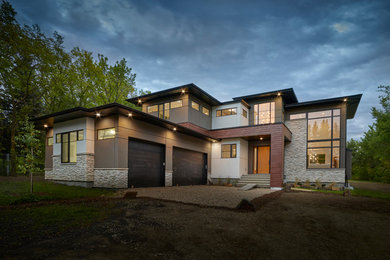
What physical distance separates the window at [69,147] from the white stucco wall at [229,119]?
449 inches

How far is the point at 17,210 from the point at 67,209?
1.23 m

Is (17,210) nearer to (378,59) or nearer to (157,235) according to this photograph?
(157,235)

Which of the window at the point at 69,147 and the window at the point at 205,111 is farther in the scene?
the window at the point at 205,111

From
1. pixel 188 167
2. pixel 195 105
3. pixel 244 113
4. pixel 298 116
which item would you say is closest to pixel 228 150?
pixel 244 113

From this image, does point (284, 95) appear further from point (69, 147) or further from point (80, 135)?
point (69, 147)

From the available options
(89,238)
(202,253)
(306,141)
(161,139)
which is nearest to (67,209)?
(89,238)

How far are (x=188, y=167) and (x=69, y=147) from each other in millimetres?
8334

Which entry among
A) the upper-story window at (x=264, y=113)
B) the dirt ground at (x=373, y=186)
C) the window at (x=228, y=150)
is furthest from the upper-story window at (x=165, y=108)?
the dirt ground at (x=373, y=186)

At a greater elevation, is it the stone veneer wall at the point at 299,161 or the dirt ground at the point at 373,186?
the stone veneer wall at the point at 299,161

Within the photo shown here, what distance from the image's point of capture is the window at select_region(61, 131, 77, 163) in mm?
11695

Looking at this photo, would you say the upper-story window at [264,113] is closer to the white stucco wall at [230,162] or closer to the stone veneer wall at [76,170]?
the white stucco wall at [230,162]

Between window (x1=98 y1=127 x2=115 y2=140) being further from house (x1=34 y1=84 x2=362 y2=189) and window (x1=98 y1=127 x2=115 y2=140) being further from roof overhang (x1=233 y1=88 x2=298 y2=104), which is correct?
roof overhang (x1=233 y1=88 x2=298 y2=104)

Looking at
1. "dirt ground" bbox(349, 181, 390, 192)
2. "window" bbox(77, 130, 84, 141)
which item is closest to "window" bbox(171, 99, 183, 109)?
"window" bbox(77, 130, 84, 141)

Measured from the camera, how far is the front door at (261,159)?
17516 mm
